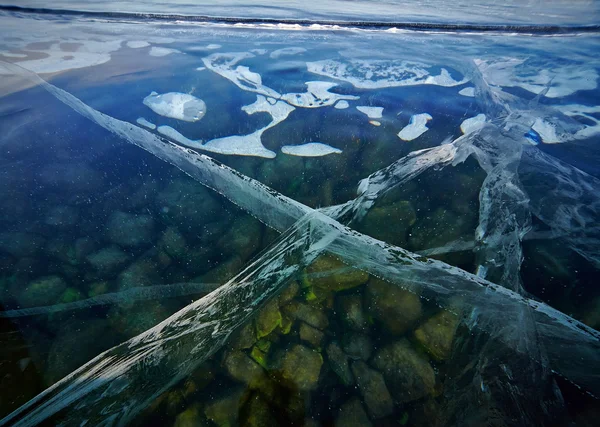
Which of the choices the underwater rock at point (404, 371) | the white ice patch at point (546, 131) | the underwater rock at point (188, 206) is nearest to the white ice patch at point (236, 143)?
the underwater rock at point (188, 206)

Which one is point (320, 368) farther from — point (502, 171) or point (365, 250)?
point (502, 171)

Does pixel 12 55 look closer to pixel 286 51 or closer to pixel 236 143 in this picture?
pixel 286 51

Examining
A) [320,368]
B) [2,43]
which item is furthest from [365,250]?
[2,43]

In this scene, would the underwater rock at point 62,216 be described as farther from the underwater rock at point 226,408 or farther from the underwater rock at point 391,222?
the underwater rock at point 391,222

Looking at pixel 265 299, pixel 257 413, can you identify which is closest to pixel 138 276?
pixel 265 299

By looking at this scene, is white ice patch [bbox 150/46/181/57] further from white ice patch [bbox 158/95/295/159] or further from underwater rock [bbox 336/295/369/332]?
underwater rock [bbox 336/295/369/332]
